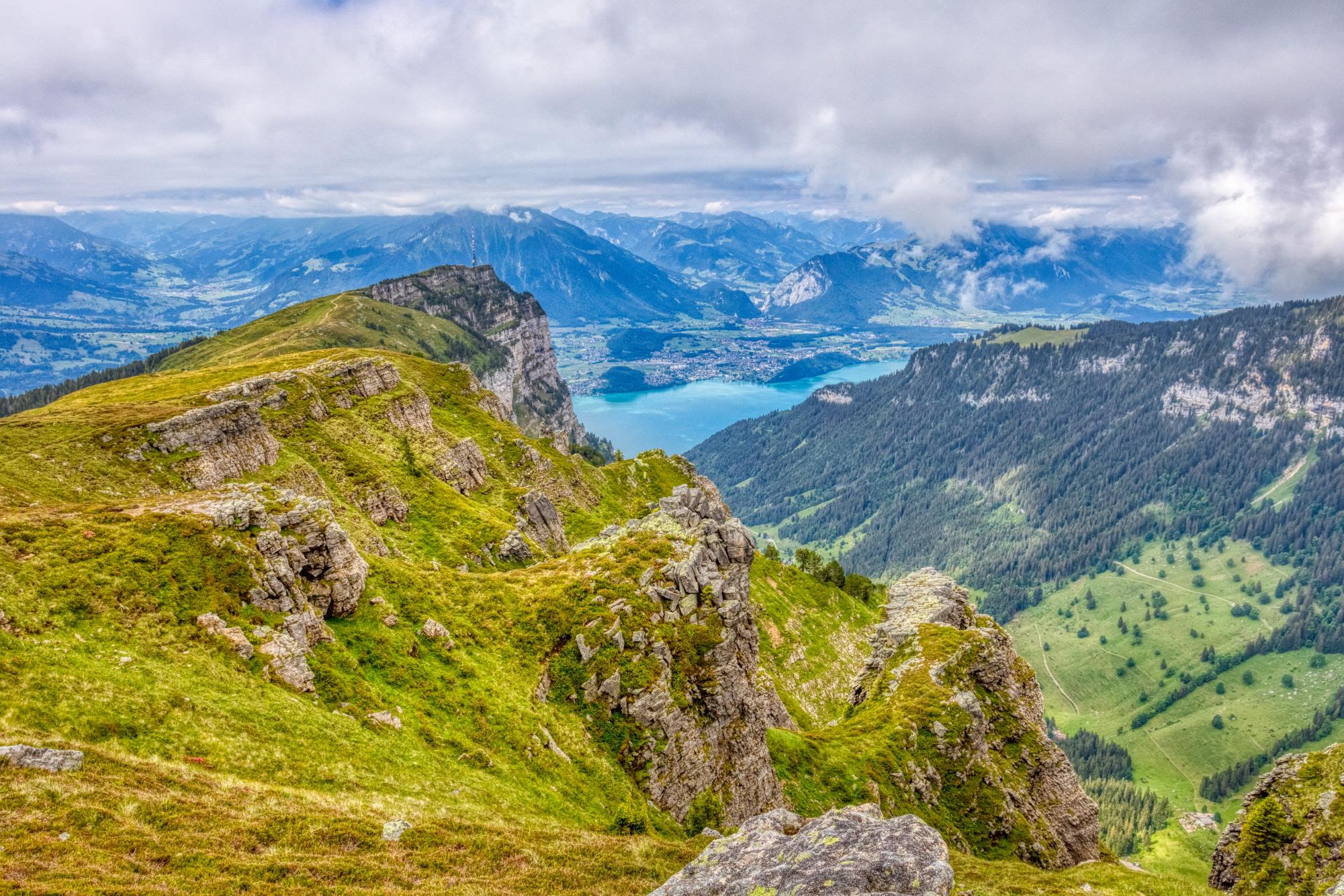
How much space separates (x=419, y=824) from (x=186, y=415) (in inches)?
1919

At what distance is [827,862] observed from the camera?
59.9 ft

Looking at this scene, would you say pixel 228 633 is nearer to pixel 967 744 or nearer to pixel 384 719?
pixel 384 719

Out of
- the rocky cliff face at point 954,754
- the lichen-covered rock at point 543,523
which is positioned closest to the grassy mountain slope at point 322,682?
the rocky cliff face at point 954,754

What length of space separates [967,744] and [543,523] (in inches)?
1880

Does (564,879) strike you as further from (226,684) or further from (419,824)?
(226,684)

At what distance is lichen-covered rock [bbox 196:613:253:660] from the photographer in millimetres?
25969

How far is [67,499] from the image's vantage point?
42625 mm

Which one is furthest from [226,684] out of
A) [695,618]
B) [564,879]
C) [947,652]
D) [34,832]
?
[947,652]

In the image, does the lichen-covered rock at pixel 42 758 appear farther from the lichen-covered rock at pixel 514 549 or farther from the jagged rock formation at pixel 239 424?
the lichen-covered rock at pixel 514 549

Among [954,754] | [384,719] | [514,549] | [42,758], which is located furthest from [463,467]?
[42,758]

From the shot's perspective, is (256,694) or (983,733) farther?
(983,733)

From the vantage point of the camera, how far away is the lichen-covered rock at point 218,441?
5275 cm

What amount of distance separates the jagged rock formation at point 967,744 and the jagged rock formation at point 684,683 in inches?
453

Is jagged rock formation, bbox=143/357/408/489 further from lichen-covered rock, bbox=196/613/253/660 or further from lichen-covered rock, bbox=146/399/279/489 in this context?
lichen-covered rock, bbox=196/613/253/660
